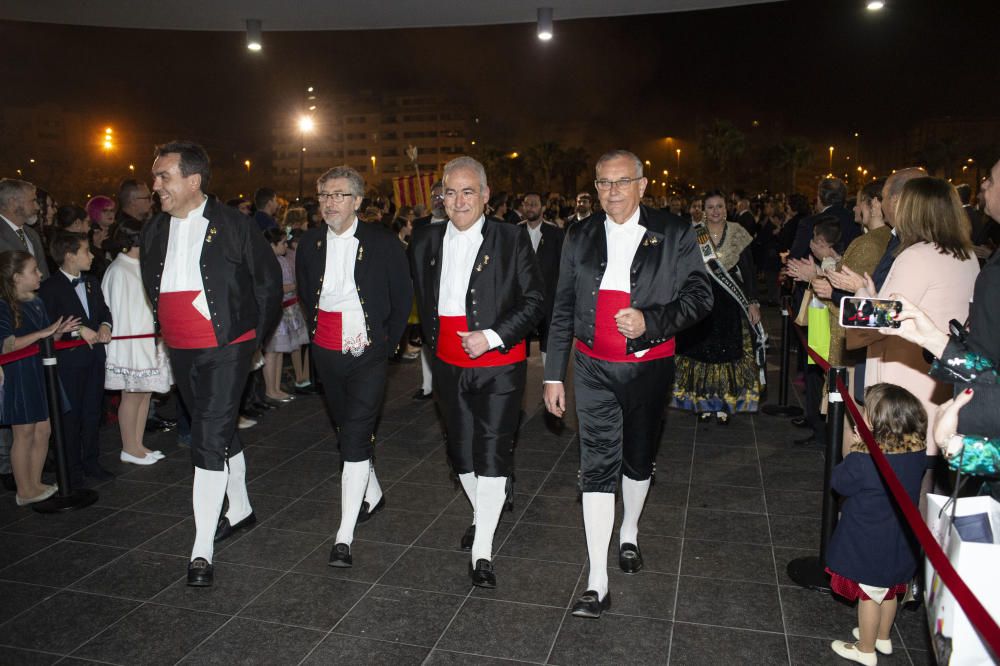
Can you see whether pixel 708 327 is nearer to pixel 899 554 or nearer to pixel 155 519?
pixel 899 554

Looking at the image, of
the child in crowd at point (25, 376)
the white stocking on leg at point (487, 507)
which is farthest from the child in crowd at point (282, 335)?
the white stocking on leg at point (487, 507)

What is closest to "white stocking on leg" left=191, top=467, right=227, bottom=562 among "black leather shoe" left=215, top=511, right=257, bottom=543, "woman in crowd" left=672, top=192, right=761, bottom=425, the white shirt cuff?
"black leather shoe" left=215, top=511, right=257, bottom=543

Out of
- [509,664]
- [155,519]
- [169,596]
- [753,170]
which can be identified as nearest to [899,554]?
[509,664]

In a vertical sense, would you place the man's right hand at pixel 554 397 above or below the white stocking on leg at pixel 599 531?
above

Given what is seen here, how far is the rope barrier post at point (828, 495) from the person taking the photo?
426 cm

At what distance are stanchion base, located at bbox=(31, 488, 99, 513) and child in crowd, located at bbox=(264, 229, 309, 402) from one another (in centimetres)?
312

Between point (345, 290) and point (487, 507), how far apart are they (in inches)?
60.0

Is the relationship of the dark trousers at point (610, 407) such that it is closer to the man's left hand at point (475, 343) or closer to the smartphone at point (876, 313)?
the man's left hand at point (475, 343)

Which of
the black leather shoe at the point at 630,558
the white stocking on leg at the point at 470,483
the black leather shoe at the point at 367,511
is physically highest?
the white stocking on leg at the point at 470,483

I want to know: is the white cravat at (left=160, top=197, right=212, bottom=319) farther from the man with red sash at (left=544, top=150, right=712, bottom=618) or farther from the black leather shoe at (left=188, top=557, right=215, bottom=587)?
the man with red sash at (left=544, top=150, right=712, bottom=618)

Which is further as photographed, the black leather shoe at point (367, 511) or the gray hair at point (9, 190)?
the gray hair at point (9, 190)

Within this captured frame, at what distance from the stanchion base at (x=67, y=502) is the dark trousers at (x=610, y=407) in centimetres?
370

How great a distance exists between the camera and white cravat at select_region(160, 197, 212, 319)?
4535 millimetres

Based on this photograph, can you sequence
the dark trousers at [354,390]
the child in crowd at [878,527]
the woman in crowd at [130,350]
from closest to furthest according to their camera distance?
the child in crowd at [878,527] → the dark trousers at [354,390] → the woman in crowd at [130,350]
